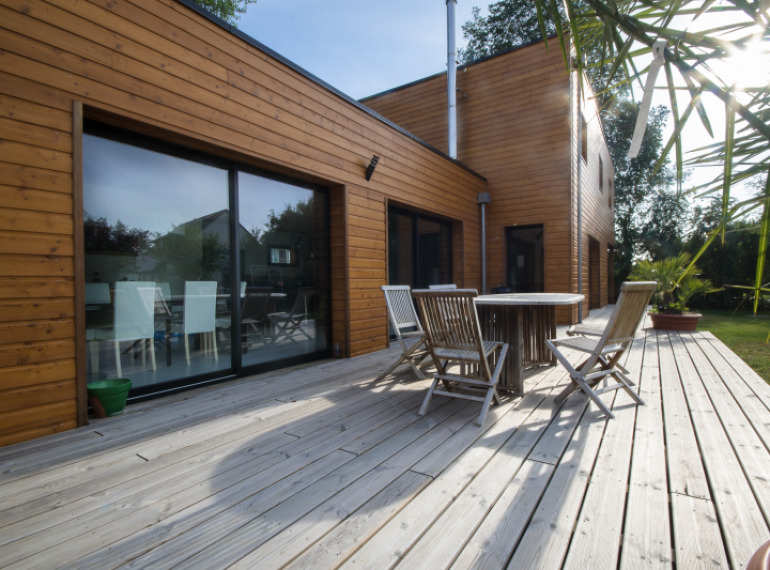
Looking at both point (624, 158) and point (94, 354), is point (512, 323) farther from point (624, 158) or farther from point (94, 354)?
point (624, 158)

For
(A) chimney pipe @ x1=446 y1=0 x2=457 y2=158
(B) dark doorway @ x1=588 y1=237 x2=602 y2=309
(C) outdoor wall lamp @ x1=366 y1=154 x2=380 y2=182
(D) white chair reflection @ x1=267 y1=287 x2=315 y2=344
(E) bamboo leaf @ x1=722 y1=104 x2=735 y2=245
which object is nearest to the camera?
(E) bamboo leaf @ x1=722 y1=104 x2=735 y2=245

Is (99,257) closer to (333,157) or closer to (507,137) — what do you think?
(333,157)

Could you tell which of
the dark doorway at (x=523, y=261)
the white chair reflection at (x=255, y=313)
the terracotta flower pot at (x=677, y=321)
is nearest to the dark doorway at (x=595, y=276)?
the dark doorway at (x=523, y=261)

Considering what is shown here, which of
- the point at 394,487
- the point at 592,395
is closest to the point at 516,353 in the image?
the point at 592,395

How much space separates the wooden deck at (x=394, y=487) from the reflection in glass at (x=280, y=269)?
3.68ft

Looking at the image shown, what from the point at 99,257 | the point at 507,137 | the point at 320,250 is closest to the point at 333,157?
the point at 320,250

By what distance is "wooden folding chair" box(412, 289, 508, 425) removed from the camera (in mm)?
2555

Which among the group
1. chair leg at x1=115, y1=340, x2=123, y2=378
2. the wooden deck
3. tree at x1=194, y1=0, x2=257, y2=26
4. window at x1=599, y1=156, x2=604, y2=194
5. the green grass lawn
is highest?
tree at x1=194, y1=0, x2=257, y2=26

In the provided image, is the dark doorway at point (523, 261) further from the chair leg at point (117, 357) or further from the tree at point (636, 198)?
the tree at point (636, 198)

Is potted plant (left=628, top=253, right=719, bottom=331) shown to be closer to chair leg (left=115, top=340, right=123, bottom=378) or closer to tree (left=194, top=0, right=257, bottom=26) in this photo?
chair leg (left=115, top=340, right=123, bottom=378)

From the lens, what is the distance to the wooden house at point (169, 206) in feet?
7.55

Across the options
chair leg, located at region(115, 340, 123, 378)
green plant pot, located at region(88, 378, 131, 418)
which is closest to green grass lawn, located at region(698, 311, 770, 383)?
green plant pot, located at region(88, 378, 131, 418)

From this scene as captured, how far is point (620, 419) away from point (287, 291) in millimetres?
3130

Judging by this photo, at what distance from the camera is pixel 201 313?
3.45 metres
